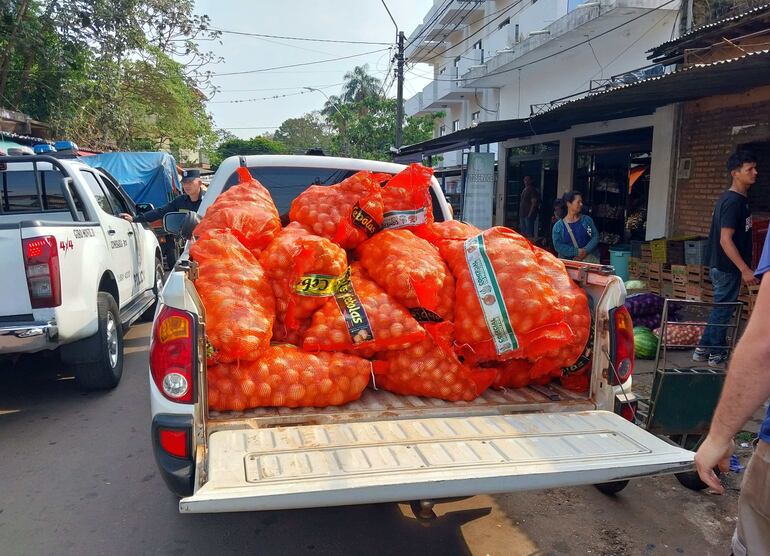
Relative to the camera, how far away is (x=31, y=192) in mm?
5871

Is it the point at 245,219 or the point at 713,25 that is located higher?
the point at 713,25

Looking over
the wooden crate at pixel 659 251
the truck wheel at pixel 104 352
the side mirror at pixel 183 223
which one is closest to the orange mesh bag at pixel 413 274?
the side mirror at pixel 183 223

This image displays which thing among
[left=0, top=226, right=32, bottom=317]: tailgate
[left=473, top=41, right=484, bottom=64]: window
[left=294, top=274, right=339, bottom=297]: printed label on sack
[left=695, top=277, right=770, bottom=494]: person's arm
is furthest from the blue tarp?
[left=473, top=41, right=484, bottom=64]: window

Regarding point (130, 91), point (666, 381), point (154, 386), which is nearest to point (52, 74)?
point (130, 91)

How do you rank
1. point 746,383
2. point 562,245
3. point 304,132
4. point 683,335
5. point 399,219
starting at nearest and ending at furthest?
point 746,383 → point 399,219 → point 683,335 → point 562,245 → point 304,132

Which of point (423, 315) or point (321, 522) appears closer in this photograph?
point (423, 315)

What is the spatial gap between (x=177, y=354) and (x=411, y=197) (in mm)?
1832

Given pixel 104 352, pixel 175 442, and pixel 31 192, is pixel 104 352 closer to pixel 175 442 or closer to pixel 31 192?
pixel 31 192

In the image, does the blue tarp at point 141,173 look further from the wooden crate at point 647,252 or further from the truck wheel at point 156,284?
the wooden crate at point 647,252

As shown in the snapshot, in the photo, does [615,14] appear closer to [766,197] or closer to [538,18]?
[538,18]

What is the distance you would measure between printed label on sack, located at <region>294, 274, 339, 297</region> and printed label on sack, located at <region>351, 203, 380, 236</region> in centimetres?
57

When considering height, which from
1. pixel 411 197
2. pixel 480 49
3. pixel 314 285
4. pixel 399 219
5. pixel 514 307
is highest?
pixel 480 49

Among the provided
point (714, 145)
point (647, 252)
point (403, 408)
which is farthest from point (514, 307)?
point (714, 145)

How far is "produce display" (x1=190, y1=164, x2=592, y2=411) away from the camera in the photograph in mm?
2662
